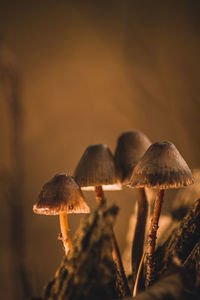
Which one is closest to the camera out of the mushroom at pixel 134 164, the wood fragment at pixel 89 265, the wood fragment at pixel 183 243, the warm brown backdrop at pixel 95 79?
the wood fragment at pixel 89 265

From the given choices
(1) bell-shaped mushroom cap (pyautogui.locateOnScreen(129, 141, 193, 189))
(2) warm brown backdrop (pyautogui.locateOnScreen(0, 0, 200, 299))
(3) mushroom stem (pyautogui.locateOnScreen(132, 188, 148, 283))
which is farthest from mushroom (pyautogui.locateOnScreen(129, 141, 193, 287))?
(2) warm brown backdrop (pyautogui.locateOnScreen(0, 0, 200, 299))

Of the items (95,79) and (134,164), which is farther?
(95,79)

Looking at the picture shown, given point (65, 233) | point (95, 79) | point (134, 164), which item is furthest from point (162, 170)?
point (95, 79)

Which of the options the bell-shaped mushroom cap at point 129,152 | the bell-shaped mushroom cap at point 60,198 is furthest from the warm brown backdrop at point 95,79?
the bell-shaped mushroom cap at point 60,198

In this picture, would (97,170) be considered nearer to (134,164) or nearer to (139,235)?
(134,164)

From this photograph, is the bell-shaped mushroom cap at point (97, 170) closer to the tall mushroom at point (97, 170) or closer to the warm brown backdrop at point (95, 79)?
the tall mushroom at point (97, 170)

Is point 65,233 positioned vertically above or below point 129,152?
below

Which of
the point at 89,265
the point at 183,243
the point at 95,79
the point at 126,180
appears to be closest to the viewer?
the point at 89,265
